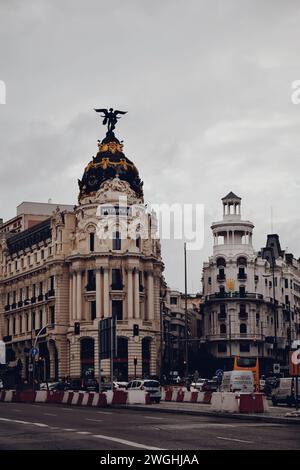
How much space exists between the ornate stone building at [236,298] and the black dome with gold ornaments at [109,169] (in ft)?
79.5

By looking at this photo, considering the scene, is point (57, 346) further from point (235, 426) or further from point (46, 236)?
point (235, 426)

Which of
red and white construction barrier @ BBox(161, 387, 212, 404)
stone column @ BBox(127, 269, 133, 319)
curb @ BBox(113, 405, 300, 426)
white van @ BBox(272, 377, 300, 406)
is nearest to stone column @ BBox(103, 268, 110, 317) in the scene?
stone column @ BBox(127, 269, 133, 319)

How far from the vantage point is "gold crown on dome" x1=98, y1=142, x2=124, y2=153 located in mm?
104500

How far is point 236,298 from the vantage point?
124 m

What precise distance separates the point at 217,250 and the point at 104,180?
98.0ft

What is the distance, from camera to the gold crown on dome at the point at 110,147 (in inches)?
4114

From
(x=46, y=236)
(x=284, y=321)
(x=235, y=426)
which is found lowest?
(x=235, y=426)

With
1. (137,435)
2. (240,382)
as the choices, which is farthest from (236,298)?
(137,435)

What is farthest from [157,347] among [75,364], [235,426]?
[235,426]

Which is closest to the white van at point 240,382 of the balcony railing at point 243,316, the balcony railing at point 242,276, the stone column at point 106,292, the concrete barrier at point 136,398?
the concrete barrier at point 136,398

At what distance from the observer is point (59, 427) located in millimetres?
29016

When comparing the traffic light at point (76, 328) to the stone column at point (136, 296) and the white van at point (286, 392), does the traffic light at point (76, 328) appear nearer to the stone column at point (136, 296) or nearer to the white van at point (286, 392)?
the stone column at point (136, 296)

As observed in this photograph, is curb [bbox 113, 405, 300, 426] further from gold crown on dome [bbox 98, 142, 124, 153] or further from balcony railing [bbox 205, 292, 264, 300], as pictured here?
balcony railing [bbox 205, 292, 264, 300]

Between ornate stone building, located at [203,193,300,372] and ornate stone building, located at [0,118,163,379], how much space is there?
20.5m
